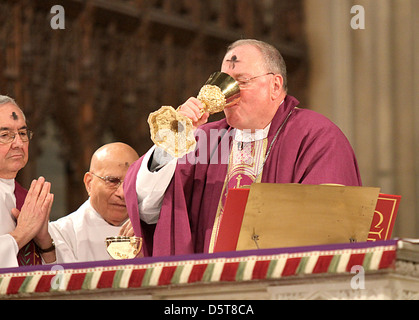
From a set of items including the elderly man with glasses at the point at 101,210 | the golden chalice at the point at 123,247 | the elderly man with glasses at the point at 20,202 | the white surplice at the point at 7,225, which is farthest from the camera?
the elderly man with glasses at the point at 101,210

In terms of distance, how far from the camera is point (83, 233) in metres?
4.14

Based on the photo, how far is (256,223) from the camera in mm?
2709

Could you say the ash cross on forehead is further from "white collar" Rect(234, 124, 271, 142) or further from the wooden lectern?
the wooden lectern

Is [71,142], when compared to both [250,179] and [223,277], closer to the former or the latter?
[250,179]

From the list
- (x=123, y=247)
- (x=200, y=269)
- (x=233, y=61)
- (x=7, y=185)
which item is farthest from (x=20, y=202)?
(x=200, y=269)

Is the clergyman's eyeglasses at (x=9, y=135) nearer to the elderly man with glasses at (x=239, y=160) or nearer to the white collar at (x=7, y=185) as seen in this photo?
the white collar at (x=7, y=185)

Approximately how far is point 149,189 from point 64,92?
286 centimetres

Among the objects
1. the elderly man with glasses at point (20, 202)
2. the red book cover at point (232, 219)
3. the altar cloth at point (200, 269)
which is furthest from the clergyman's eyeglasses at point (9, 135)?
the red book cover at point (232, 219)

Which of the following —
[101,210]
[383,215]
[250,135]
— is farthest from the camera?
[101,210]

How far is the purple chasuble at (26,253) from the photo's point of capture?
360 cm

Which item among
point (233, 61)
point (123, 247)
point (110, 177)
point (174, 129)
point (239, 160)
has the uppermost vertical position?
point (233, 61)

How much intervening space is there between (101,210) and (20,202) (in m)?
0.60

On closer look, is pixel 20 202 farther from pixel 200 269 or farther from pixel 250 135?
pixel 200 269

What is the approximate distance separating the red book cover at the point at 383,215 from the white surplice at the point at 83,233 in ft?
4.91
